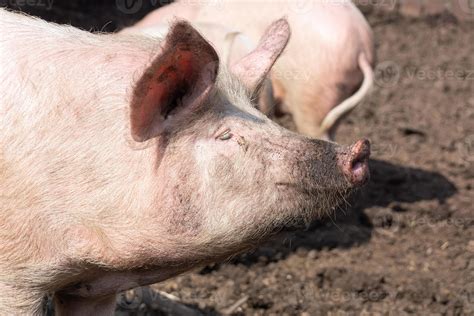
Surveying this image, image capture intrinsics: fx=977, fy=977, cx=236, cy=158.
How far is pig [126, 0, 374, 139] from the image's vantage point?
15.9 ft

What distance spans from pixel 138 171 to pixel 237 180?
0.24 m

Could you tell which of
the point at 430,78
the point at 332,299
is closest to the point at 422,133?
the point at 430,78

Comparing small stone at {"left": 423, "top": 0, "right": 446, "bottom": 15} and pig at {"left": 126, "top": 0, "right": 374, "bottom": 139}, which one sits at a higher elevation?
pig at {"left": 126, "top": 0, "right": 374, "bottom": 139}

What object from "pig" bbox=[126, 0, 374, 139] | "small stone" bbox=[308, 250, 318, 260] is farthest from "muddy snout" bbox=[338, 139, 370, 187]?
"pig" bbox=[126, 0, 374, 139]

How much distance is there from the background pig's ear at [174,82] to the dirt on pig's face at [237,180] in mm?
52

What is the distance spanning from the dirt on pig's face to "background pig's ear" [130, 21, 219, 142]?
0.17 feet

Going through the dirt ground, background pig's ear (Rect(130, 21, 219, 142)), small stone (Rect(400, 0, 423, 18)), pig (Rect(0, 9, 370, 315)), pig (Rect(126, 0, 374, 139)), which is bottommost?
small stone (Rect(400, 0, 423, 18))

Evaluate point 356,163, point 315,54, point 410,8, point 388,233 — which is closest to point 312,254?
point 388,233

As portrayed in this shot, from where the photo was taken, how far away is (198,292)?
3.88m

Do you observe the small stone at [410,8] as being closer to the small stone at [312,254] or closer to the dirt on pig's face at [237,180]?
the small stone at [312,254]

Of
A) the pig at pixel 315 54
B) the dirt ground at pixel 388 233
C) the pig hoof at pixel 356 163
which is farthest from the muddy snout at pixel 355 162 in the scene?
the pig at pixel 315 54

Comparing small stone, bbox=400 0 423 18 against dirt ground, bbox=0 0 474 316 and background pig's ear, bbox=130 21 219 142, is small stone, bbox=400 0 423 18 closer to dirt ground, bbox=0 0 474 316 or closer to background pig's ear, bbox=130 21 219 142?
dirt ground, bbox=0 0 474 316

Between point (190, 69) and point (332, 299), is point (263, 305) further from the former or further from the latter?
point (190, 69)

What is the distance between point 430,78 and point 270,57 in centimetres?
471
